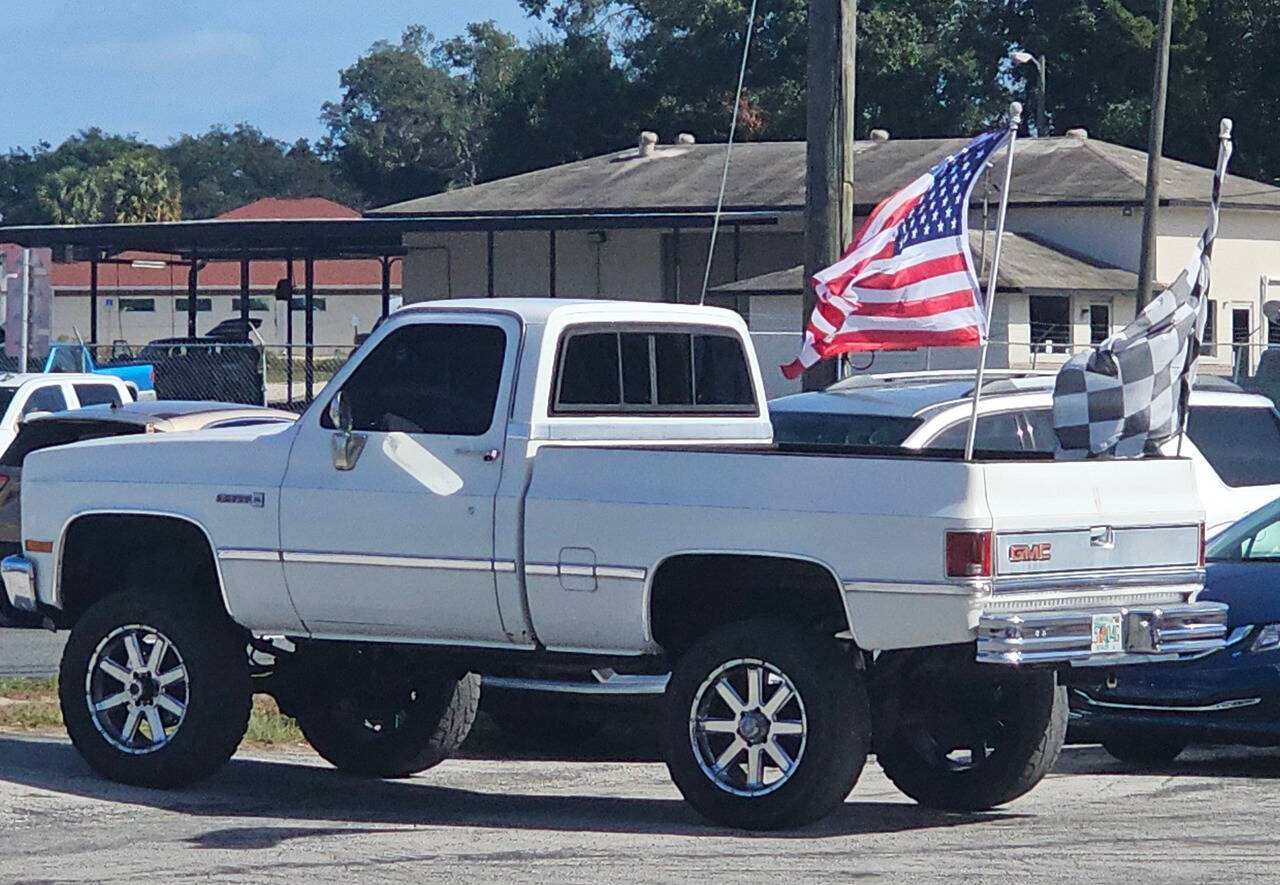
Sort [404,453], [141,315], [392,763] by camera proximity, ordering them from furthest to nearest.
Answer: [141,315]
[392,763]
[404,453]

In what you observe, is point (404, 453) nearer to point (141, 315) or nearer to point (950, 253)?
point (950, 253)

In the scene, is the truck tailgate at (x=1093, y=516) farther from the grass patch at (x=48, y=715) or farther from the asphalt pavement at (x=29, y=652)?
the asphalt pavement at (x=29, y=652)

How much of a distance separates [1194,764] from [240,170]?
153 metres

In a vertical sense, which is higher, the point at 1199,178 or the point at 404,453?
the point at 1199,178

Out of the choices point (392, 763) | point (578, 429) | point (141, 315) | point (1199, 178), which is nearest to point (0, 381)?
point (392, 763)

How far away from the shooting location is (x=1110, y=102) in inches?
2496

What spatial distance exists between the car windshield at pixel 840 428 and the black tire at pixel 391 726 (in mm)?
2831

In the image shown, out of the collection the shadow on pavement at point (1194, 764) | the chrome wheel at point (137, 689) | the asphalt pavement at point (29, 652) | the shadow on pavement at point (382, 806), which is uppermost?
the chrome wheel at point (137, 689)

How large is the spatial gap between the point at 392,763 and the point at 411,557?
181 cm

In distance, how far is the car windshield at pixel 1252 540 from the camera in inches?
443

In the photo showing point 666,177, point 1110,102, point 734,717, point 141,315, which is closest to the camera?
point 734,717

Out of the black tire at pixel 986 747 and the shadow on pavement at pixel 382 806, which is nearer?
the shadow on pavement at pixel 382 806

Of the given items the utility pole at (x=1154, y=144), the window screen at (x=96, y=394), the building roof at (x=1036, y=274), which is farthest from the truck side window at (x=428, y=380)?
the building roof at (x=1036, y=274)

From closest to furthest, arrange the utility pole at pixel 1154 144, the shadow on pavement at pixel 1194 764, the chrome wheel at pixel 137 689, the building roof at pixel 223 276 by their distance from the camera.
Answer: the chrome wheel at pixel 137 689 → the shadow on pavement at pixel 1194 764 → the utility pole at pixel 1154 144 → the building roof at pixel 223 276
